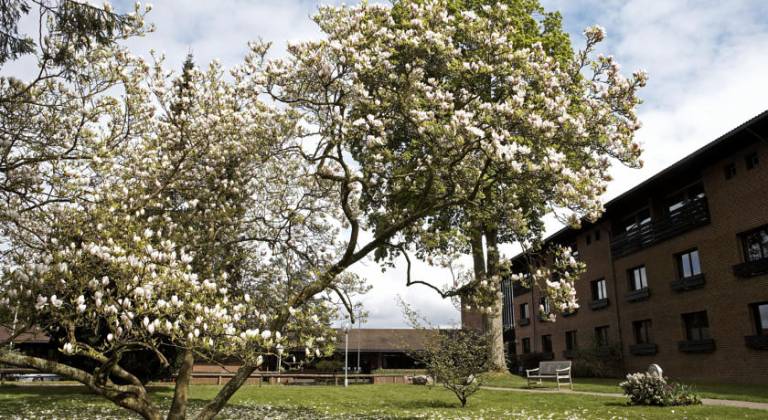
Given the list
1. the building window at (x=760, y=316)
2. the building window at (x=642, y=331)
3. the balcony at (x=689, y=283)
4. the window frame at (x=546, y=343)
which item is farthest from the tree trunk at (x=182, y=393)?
the window frame at (x=546, y=343)

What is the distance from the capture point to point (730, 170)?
2191 centimetres

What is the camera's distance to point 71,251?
733cm

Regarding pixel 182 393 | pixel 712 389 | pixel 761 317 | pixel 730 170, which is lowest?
pixel 712 389

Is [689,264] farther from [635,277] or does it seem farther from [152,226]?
[152,226]

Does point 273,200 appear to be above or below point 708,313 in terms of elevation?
above

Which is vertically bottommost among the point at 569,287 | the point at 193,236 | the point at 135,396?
the point at 135,396

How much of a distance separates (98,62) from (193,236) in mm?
3493

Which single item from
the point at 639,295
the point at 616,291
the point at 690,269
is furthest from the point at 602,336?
the point at 690,269

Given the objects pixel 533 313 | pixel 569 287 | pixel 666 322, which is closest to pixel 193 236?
pixel 569 287

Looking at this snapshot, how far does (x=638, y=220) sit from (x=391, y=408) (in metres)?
20.0

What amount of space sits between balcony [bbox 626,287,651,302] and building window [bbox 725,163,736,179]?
759cm

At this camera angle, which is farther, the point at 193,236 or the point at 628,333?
the point at 628,333

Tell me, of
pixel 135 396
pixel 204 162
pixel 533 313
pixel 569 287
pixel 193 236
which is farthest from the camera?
pixel 533 313

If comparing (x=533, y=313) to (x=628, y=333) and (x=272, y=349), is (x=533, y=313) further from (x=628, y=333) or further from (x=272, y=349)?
(x=272, y=349)
